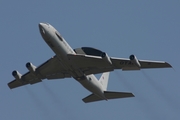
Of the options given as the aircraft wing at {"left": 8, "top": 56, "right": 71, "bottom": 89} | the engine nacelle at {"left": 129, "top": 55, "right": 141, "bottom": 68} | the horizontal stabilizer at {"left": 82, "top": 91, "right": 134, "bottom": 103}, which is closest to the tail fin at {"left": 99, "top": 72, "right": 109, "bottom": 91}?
the horizontal stabilizer at {"left": 82, "top": 91, "right": 134, "bottom": 103}

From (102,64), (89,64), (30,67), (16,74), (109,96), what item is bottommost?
(109,96)

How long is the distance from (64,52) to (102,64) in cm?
606

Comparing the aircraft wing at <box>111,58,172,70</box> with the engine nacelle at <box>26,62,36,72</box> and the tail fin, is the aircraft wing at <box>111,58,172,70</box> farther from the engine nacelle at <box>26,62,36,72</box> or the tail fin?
the engine nacelle at <box>26,62,36,72</box>

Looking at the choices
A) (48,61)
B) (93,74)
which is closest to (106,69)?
(93,74)

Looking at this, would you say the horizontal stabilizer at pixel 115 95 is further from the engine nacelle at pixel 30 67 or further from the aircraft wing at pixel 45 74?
the engine nacelle at pixel 30 67

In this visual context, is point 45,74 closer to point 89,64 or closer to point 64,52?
point 89,64

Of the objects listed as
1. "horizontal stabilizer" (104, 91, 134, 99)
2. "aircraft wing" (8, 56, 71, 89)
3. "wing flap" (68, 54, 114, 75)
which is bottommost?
"horizontal stabilizer" (104, 91, 134, 99)

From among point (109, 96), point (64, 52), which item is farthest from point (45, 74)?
point (109, 96)

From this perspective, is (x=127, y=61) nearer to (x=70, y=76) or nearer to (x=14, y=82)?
(x=70, y=76)

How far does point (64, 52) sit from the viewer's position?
259ft

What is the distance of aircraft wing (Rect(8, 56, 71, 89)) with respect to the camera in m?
83.8

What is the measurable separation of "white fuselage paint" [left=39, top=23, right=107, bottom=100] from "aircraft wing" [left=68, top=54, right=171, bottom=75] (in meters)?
0.85

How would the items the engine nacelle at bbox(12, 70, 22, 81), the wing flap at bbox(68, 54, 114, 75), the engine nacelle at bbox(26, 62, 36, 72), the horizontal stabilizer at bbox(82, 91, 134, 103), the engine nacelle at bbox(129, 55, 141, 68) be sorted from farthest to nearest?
the engine nacelle at bbox(12, 70, 22, 81), the horizontal stabilizer at bbox(82, 91, 134, 103), the engine nacelle at bbox(26, 62, 36, 72), the wing flap at bbox(68, 54, 114, 75), the engine nacelle at bbox(129, 55, 141, 68)

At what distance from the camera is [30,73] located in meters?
87.2
